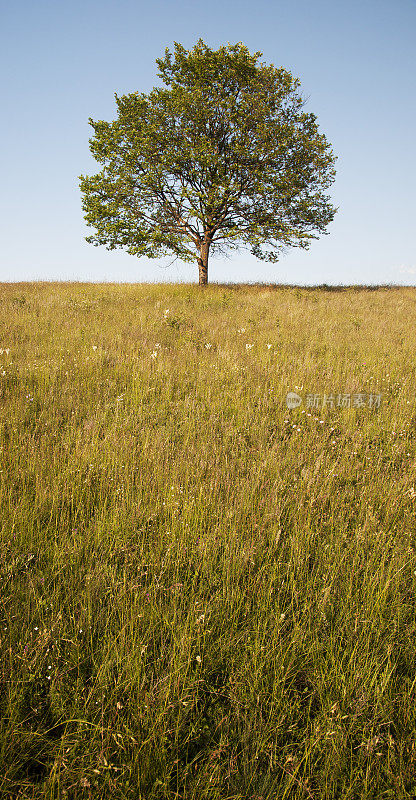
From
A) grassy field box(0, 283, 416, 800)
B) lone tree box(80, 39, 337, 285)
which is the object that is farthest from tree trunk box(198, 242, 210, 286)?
grassy field box(0, 283, 416, 800)

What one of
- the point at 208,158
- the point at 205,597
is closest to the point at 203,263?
the point at 208,158

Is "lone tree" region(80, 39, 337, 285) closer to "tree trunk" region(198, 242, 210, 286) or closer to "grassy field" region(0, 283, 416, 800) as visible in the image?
"tree trunk" region(198, 242, 210, 286)

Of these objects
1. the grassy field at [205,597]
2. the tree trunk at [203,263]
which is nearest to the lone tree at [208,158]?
the tree trunk at [203,263]

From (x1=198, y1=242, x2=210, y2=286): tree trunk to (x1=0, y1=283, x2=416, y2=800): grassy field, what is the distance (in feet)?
48.5

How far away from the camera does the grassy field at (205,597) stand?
1604 millimetres

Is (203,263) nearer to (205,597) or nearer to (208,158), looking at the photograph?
(208,158)

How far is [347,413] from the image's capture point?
16.4 feet

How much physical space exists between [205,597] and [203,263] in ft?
60.5

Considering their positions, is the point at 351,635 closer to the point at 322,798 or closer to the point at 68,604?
the point at 322,798

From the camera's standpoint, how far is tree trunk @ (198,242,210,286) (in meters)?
18.8

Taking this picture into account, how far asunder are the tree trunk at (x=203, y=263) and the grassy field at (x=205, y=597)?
48.5 feet

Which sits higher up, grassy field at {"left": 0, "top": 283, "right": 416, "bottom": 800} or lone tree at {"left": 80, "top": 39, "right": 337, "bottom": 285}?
lone tree at {"left": 80, "top": 39, "right": 337, "bottom": 285}

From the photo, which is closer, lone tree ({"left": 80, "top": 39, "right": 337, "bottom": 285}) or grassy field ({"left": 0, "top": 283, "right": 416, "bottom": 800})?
grassy field ({"left": 0, "top": 283, "right": 416, "bottom": 800})

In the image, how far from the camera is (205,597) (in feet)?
7.61
